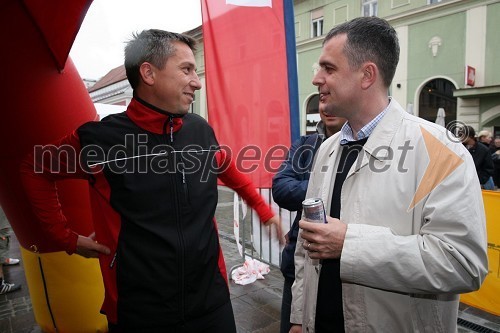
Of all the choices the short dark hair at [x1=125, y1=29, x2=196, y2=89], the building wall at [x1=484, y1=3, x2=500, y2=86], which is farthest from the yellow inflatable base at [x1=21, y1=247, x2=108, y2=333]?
the building wall at [x1=484, y1=3, x2=500, y2=86]

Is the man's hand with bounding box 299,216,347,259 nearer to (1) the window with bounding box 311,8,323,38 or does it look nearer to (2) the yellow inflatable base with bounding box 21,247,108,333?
(2) the yellow inflatable base with bounding box 21,247,108,333

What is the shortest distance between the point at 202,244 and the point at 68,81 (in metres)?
1.73

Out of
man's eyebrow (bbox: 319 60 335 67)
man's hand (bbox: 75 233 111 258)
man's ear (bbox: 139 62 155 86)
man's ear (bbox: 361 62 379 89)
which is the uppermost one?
man's ear (bbox: 139 62 155 86)

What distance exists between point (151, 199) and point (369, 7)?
66.3 ft

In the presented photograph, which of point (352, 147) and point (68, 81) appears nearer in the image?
point (352, 147)

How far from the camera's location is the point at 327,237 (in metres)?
1.44

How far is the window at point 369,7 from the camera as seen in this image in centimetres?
1889

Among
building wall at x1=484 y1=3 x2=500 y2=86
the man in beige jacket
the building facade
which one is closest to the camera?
the man in beige jacket

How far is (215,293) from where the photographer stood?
210cm

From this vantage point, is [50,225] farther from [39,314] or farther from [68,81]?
[39,314]

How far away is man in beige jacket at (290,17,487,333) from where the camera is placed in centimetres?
132

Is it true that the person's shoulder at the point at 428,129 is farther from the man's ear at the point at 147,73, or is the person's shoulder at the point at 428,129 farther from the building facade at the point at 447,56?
the building facade at the point at 447,56

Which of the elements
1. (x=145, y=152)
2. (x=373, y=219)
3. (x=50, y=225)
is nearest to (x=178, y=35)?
(x=145, y=152)

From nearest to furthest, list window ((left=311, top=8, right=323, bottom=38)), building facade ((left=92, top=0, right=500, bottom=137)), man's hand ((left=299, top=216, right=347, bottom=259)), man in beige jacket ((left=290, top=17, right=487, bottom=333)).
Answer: man in beige jacket ((left=290, top=17, right=487, bottom=333)), man's hand ((left=299, top=216, right=347, bottom=259)), building facade ((left=92, top=0, right=500, bottom=137)), window ((left=311, top=8, right=323, bottom=38))
